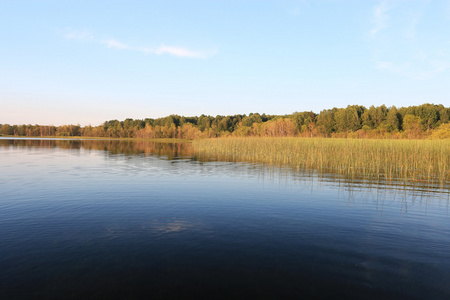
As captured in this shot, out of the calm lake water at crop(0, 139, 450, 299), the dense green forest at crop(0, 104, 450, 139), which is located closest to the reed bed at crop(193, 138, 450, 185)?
the calm lake water at crop(0, 139, 450, 299)

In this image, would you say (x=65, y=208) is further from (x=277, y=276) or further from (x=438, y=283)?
(x=438, y=283)

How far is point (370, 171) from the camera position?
20.6 meters

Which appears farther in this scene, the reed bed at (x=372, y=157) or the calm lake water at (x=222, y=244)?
the reed bed at (x=372, y=157)

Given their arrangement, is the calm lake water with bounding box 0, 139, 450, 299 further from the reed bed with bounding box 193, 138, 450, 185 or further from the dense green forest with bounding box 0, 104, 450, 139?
the dense green forest with bounding box 0, 104, 450, 139

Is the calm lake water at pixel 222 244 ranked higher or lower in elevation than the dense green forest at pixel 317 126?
lower

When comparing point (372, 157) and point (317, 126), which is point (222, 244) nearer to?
point (372, 157)

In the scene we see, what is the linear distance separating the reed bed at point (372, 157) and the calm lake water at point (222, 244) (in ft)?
22.1

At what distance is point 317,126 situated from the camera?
10925cm

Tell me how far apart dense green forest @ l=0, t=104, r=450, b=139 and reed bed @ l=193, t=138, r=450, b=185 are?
288 inches

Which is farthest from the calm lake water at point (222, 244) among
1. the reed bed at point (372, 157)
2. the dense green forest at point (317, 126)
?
the dense green forest at point (317, 126)

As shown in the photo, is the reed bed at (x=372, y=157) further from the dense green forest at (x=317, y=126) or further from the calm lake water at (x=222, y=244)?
the dense green forest at (x=317, y=126)

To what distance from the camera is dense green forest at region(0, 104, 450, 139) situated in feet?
177

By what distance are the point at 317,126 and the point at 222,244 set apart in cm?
10911

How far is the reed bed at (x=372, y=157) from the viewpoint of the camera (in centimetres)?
1984
